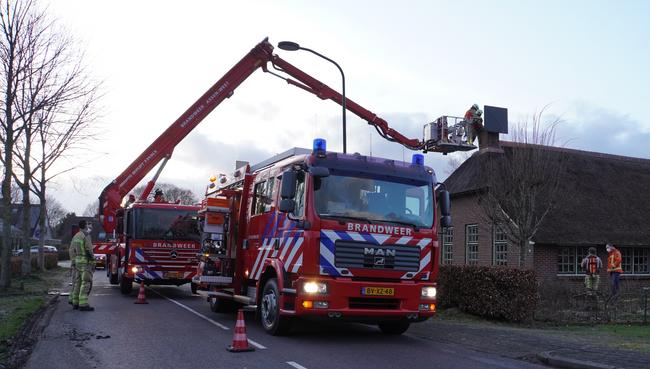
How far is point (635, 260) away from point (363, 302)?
19.2 meters

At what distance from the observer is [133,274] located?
16.6 meters

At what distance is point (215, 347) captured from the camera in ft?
29.1

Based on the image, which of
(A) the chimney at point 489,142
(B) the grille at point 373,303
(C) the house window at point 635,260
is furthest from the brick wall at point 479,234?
(B) the grille at point 373,303

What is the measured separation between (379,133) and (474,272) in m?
6.60

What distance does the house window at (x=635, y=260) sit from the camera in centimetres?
2391

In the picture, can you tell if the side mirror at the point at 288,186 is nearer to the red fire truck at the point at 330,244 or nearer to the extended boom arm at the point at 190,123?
the red fire truck at the point at 330,244

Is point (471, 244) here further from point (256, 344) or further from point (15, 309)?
point (15, 309)

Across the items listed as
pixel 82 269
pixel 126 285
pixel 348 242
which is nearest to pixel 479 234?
pixel 126 285

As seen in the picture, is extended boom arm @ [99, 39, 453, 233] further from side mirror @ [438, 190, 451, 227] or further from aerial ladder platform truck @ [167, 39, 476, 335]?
side mirror @ [438, 190, 451, 227]

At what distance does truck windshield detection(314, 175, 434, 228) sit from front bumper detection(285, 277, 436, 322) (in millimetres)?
1046

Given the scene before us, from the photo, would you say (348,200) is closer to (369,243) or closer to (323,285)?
(369,243)

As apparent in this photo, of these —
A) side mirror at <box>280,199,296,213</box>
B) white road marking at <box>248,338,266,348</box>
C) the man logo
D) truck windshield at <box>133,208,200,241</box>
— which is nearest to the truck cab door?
side mirror at <box>280,199,296,213</box>

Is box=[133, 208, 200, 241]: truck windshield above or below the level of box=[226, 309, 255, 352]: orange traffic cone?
above

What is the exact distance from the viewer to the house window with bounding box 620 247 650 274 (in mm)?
23906
